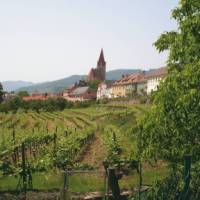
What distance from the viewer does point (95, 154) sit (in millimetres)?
30562

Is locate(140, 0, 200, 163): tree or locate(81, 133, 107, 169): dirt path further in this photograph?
locate(81, 133, 107, 169): dirt path

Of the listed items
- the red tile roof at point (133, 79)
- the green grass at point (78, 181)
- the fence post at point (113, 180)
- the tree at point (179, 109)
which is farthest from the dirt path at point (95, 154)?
the red tile roof at point (133, 79)

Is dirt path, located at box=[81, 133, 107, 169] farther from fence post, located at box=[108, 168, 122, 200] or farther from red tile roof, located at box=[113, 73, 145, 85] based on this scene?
red tile roof, located at box=[113, 73, 145, 85]

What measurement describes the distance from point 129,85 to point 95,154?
492 feet

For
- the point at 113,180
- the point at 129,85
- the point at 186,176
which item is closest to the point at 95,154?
the point at 113,180

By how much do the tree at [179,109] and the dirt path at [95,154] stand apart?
13.4m

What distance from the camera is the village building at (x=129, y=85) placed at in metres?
173

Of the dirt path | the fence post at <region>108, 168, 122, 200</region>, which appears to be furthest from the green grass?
the fence post at <region>108, 168, 122, 200</region>

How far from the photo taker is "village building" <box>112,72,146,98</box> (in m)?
173

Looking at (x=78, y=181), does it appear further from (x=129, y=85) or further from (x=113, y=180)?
(x=129, y=85)

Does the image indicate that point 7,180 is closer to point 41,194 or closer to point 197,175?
point 41,194

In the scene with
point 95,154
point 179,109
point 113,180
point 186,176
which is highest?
point 179,109

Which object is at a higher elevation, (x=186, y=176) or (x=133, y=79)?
(x=133, y=79)

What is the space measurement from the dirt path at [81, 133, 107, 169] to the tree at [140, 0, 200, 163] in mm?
13429
